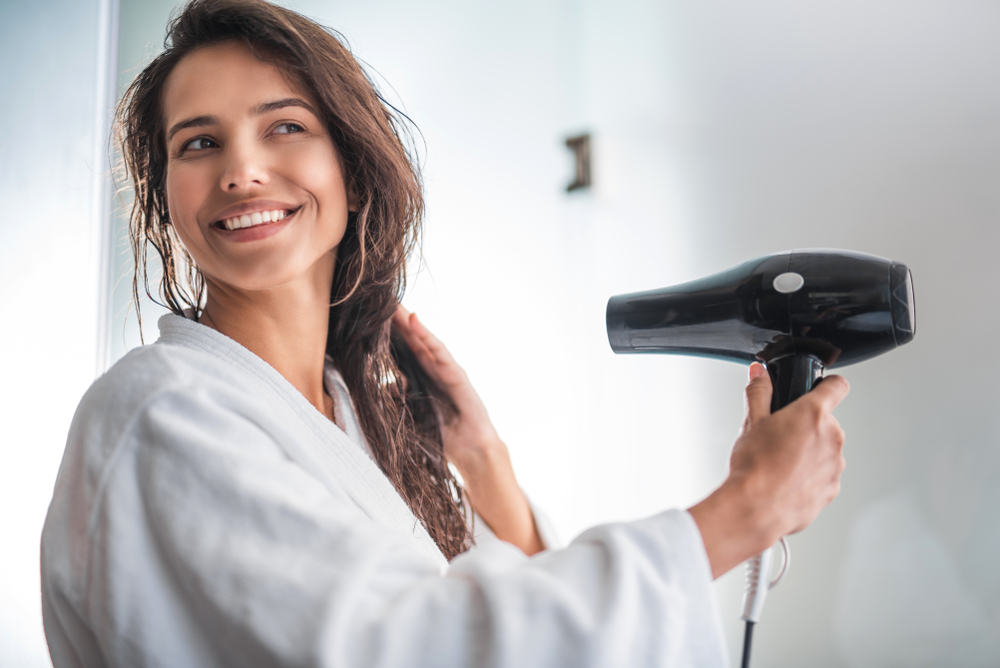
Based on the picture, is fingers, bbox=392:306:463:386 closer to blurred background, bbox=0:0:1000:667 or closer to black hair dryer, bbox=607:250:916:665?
blurred background, bbox=0:0:1000:667

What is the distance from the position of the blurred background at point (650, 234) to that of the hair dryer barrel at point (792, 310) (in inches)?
14.8

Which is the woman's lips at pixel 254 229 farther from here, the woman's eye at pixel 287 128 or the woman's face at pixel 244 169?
the woman's eye at pixel 287 128

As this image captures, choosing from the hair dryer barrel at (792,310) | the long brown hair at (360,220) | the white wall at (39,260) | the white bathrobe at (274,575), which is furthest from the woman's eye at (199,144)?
the white wall at (39,260)

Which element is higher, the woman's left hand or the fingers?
the fingers

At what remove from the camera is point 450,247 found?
1.67 meters

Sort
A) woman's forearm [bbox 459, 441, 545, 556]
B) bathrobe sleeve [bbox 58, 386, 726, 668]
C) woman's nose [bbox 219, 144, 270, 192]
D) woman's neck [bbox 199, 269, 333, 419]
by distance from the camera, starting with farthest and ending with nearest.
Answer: woman's forearm [bbox 459, 441, 545, 556]
woman's neck [bbox 199, 269, 333, 419]
woman's nose [bbox 219, 144, 270, 192]
bathrobe sleeve [bbox 58, 386, 726, 668]

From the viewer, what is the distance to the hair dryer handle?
0.63 m

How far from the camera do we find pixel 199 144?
78 centimetres

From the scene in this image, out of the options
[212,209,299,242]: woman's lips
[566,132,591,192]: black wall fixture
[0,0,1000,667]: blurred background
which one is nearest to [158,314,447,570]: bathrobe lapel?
[212,209,299,242]: woman's lips

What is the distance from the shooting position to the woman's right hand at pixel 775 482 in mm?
513

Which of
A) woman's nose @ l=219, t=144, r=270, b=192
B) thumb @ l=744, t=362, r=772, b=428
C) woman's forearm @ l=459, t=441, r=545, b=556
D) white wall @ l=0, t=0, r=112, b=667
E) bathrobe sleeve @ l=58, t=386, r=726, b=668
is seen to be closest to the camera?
bathrobe sleeve @ l=58, t=386, r=726, b=668

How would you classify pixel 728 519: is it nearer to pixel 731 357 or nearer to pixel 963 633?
pixel 731 357

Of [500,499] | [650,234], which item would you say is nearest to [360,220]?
[500,499]

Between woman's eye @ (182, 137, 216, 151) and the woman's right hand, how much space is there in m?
0.64
